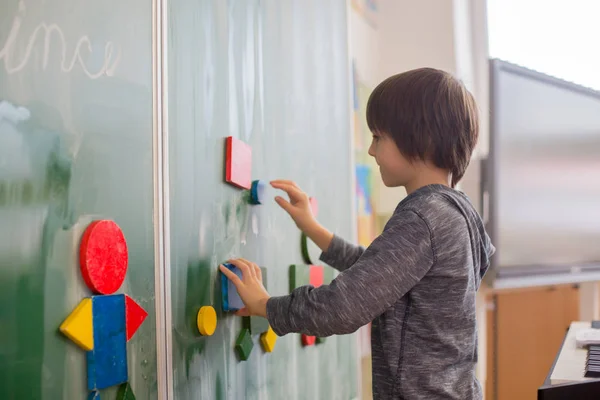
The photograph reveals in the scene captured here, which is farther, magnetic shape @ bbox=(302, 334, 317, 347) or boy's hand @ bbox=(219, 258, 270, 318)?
magnetic shape @ bbox=(302, 334, 317, 347)

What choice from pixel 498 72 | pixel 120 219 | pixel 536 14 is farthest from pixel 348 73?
pixel 536 14

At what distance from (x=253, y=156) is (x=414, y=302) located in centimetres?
34

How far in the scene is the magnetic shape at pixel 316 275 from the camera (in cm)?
128

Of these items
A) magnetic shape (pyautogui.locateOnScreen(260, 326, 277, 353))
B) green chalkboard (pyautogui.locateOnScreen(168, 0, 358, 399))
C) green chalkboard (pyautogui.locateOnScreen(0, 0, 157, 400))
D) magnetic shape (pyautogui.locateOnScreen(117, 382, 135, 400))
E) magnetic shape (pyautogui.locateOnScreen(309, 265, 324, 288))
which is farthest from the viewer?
magnetic shape (pyautogui.locateOnScreen(309, 265, 324, 288))

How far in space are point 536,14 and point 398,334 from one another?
196 cm

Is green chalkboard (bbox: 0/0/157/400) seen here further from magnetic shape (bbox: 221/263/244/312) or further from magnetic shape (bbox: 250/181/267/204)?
magnetic shape (bbox: 250/181/267/204)

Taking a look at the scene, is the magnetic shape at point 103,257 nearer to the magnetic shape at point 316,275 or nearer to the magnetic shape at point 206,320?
the magnetic shape at point 206,320

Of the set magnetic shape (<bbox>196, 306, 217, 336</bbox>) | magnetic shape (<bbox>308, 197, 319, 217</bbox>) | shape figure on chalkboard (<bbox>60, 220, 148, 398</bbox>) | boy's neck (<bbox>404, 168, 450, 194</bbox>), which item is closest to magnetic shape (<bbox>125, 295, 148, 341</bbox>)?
shape figure on chalkboard (<bbox>60, 220, 148, 398</bbox>)

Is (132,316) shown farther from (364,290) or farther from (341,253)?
(341,253)

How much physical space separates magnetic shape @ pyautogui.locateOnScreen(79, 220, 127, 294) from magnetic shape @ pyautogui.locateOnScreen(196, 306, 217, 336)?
0.18m

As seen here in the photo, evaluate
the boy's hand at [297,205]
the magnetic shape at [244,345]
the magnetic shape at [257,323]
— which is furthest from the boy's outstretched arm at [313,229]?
the magnetic shape at [244,345]

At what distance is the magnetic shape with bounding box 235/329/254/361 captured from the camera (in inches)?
38.5

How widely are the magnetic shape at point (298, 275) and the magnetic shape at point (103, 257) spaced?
51 cm

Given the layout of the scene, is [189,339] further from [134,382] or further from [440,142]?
[440,142]
